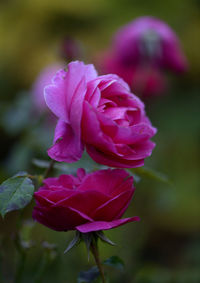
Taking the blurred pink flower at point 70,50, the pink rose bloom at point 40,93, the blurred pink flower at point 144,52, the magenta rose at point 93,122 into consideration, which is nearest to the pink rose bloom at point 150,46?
the blurred pink flower at point 144,52

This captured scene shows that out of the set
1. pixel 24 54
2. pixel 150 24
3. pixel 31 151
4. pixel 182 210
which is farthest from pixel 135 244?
pixel 24 54

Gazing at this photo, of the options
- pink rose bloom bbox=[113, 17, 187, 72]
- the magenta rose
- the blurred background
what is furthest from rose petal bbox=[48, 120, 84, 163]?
pink rose bloom bbox=[113, 17, 187, 72]

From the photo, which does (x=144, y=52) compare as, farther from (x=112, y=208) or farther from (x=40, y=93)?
(x=112, y=208)

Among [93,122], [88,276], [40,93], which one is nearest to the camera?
[93,122]

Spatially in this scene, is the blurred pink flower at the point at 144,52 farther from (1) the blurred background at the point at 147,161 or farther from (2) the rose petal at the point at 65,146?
(2) the rose petal at the point at 65,146

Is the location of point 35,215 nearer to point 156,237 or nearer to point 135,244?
point 135,244

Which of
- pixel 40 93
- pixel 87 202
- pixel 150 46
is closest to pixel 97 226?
pixel 87 202
